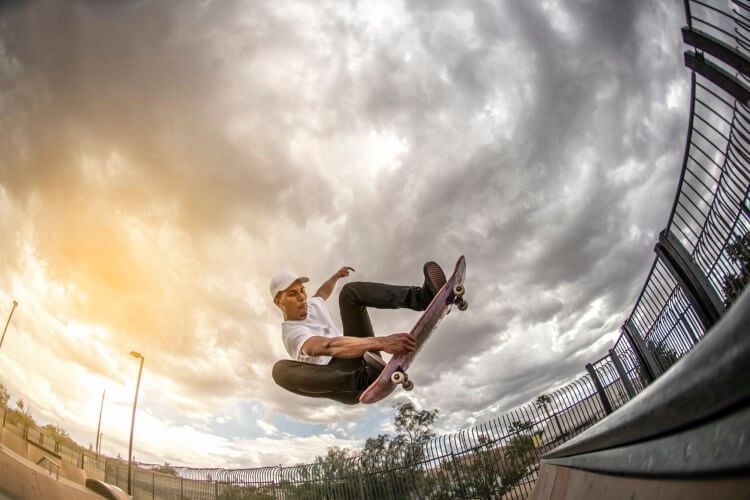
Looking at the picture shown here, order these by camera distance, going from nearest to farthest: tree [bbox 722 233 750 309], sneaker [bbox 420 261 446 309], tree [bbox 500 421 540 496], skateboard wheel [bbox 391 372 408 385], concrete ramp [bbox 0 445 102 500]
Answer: skateboard wheel [bbox 391 372 408 385]
sneaker [bbox 420 261 446 309]
tree [bbox 722 233 750 309]
concrete ramp [bbox 0 445 102 500]
tree [bbox 500 421 540 496]

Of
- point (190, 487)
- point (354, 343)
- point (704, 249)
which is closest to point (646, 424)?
point (354, 343)

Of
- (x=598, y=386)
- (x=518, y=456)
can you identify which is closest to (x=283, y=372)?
(x=598, y=386)

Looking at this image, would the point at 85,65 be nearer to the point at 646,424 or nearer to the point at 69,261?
the point at 69,261

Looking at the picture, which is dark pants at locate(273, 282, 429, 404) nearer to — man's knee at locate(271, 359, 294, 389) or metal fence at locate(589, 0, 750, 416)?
man's knee at locate(271, 359, 294, 389)

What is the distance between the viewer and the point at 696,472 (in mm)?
484

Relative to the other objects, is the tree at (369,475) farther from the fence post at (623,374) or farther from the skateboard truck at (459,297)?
the skateboard truck at (459,297)

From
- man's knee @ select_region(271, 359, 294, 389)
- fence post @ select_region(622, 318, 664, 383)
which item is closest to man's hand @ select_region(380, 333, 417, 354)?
man's knee @ select_region(271, 359, 294, 389)

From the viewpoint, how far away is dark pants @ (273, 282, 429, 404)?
3051 millimetres

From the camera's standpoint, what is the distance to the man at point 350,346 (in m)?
2.89

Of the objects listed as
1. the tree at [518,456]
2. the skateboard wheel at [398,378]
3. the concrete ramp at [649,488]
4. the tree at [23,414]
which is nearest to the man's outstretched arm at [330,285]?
the skateboard wheel at [398,378]

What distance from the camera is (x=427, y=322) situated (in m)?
3.16

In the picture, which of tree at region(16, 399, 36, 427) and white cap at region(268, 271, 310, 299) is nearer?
white cap at region(268, 271, 310, 299)

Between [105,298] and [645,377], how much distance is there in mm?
9899

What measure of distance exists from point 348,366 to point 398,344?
0.61 metres
